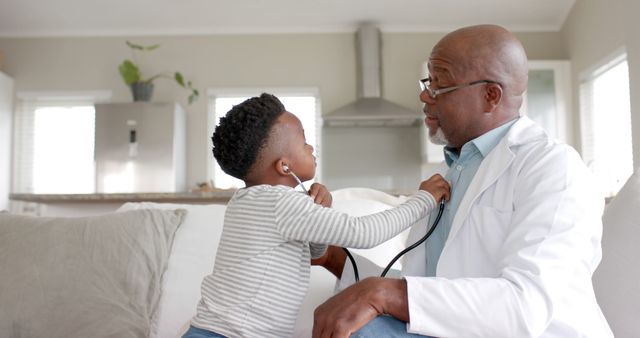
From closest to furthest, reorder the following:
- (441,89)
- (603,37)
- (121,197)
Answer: (441,89) < (121,197) < (603,37)

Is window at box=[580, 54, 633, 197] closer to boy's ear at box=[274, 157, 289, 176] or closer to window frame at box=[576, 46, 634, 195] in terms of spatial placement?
window frame at box=[576, 46, 634, 195]

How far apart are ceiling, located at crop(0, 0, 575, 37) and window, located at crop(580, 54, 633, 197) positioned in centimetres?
96

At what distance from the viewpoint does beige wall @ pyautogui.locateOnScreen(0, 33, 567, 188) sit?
6.14 metres

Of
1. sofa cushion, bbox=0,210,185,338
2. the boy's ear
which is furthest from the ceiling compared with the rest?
the boy's ear

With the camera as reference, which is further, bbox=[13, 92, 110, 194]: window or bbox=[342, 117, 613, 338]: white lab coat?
bbox=[13, 92, 110, 194]: window

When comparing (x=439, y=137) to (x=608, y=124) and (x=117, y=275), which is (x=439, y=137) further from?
(x=608, y=124)

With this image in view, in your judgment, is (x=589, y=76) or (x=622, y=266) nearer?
(x=622, y=266)

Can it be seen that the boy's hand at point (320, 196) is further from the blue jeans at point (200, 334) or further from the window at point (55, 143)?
the window at point (55, 143)

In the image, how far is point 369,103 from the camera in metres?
5.78

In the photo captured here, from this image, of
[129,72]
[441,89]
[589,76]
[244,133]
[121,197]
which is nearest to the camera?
[244,133]

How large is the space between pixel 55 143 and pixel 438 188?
572 cm

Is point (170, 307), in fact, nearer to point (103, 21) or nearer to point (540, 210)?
point (540, 210)

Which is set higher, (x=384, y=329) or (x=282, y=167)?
(x=282, y=167)

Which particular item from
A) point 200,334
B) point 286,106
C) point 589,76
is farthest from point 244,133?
point 589,76
